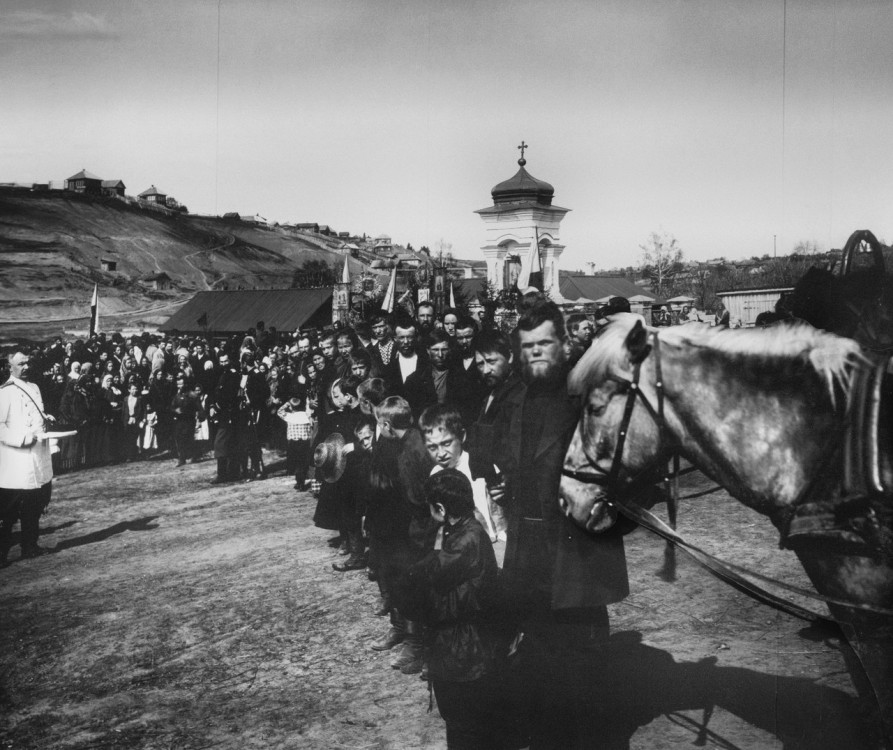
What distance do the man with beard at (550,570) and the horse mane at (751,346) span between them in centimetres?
41

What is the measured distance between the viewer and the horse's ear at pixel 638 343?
82.8 inches

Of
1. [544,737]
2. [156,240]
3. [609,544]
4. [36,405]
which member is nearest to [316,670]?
[544,737]

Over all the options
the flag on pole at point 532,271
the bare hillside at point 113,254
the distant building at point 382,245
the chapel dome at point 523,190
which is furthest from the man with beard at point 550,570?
the bare hillside at point 113,254

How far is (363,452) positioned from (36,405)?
166cm

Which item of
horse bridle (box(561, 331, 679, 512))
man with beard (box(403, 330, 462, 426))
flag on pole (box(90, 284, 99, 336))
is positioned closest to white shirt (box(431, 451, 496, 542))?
man with beard (box(403, 330, 462, 426))

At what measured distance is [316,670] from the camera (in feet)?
9.20

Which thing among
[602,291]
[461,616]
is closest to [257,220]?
[602,291]

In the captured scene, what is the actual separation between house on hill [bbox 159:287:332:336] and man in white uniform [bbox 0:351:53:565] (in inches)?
28.4

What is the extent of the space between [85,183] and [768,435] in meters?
3.58

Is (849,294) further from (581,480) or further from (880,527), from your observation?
(581,480)

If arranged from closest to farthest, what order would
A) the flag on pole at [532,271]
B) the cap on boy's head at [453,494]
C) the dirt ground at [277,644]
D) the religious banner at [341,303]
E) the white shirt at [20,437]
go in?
the dirt ground at [277,644]
the cap on boy's head at [453,494]
the flag on pole at [532,271]
the white shirt at [20,437]
the religious banner at [341,303]

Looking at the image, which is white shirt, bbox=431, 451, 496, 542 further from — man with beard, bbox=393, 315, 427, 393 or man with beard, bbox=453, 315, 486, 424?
man with beard, bbox=393, 315, 427, 393

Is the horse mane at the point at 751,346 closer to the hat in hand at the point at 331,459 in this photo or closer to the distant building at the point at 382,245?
the hat in hand at the point at 331,459

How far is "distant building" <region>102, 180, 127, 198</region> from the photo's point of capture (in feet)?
12.4
